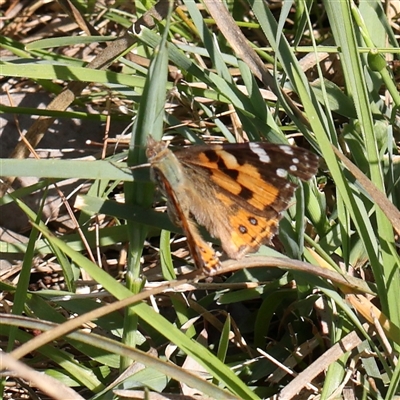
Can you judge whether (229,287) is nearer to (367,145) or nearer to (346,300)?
(346,300)

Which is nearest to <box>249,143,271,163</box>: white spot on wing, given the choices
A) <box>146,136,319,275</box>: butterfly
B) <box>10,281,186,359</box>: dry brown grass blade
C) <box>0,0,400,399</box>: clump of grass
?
<box>146,136,319,275</box>: butterfly

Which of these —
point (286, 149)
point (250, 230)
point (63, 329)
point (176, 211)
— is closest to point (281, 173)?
point (286, 149)

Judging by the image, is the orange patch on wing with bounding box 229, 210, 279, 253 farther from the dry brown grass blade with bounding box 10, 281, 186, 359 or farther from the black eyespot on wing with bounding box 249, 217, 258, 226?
the dry brown grass blade with bounding box 10, 281, 186, 359

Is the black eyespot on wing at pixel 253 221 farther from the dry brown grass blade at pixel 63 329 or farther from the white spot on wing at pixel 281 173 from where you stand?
the dry brown grass blade at pixel 63 329

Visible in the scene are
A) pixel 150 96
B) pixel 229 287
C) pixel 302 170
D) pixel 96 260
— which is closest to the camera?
pixel 150 96

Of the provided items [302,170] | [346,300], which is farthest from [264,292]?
[302,170]

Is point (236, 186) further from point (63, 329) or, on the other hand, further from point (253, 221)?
point (63, 329)

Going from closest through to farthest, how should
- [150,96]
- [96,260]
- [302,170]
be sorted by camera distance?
[150,96]
[302,170]
[96,260]

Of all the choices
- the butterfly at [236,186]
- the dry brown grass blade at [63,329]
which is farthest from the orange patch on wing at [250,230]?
the dry brown grass blade at [63,329]
